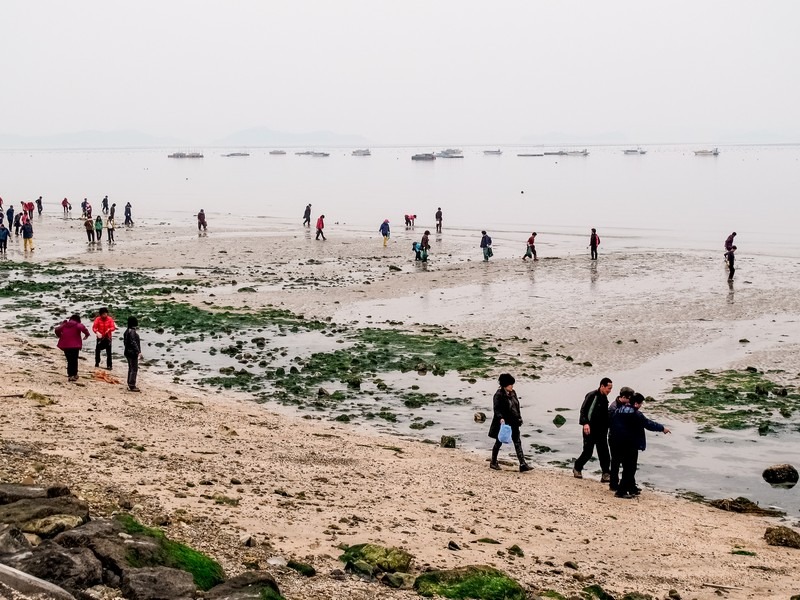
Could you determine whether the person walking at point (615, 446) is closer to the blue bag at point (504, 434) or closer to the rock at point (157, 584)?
the blue bag at point (504, 434)

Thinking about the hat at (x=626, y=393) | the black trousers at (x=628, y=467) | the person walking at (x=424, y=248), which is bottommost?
the black trousers at (x=628, y=467)

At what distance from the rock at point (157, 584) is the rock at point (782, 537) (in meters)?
8.57

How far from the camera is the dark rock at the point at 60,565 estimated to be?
8.26m

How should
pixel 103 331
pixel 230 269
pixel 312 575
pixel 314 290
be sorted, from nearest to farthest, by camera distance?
1. pixel 312 575
2. pixel 103 331
3. pixel 314 290
4. pixel 230 269

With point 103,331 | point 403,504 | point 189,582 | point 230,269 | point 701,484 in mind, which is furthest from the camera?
point 230,269

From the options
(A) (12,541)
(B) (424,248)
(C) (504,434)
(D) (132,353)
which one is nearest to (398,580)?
(A) (12,541)

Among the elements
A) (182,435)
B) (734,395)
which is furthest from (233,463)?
(734,395)

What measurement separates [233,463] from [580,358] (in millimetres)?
13546

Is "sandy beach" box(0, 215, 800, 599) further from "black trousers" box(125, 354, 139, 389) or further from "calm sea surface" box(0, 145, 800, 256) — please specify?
"calm sea surface" box(0, 145, 800, 256)

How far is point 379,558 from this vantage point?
1051 centimetres

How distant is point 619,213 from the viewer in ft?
269

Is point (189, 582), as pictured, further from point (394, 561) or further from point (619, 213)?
point (619, 213)

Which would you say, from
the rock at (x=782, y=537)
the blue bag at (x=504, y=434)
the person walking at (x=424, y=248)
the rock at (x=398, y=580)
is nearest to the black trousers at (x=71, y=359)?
the blue bag at (x=504, y=434)

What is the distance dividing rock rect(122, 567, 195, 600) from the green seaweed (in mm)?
216
